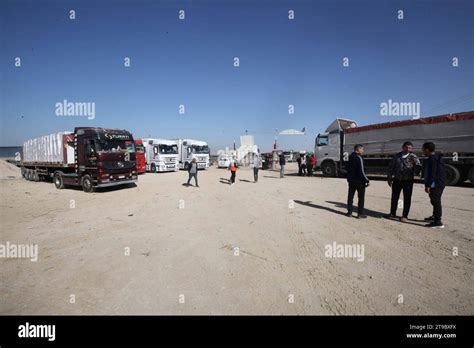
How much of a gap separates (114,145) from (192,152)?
15211mm

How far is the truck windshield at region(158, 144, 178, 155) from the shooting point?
80.6 feet

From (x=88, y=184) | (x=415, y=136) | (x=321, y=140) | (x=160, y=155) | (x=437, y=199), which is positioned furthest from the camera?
(x=160, y=155)

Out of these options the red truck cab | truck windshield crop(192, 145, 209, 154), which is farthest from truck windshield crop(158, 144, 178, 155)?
truck windshield crop(192, 145, 209, 154)

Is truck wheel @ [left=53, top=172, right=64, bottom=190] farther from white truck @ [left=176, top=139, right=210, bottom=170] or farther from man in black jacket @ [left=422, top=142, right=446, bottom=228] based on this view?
man in black jacket @ [left=422, top=142, right=446, bottom=228]

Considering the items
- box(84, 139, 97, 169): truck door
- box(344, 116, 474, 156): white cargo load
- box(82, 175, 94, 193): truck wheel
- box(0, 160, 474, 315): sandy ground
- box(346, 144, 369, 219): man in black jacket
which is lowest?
box(0, 160, 474, 315): sandy ground

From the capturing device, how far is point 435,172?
18.6 feet

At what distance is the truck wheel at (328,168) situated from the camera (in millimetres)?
18656

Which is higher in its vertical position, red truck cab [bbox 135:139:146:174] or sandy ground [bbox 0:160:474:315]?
red truck cab [bbox 135:139:146:174]

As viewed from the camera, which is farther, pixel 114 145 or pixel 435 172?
pixel 114 145

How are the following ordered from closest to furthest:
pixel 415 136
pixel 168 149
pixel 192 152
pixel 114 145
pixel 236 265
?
pixel 236 265 → pixel 114 145 → pixel 415 136 → pixel 168 149 → pixel 192 152

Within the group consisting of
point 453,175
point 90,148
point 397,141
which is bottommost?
point 453,175

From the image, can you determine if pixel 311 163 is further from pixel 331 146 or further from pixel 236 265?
pixel 236 265

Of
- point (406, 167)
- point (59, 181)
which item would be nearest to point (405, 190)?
point (406, 167)

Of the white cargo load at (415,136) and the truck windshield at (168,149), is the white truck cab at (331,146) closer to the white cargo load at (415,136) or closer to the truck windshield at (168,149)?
the white cargo load at (415,136)
